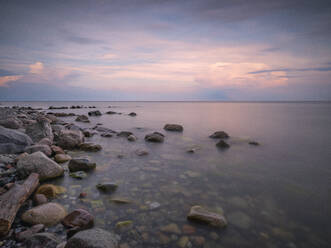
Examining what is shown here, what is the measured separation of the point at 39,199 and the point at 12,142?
4540 millimetres

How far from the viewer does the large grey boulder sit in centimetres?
685

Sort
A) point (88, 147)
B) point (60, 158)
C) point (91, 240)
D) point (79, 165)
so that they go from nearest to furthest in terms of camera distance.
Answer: point (91, 240)
point (79, 165)
point (60, 158)
point (88, 147)

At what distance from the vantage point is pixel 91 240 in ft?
8.30

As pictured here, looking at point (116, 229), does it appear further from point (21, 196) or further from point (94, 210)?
point (21, 196)

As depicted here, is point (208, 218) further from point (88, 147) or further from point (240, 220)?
point (88, 147)

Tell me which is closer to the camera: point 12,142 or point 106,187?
point 106,187

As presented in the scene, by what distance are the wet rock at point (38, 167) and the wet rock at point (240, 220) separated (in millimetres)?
4911

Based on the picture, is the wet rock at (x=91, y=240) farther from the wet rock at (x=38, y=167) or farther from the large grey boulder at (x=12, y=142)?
the large grey boulder at (x=12, y=142)

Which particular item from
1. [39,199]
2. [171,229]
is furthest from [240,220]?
[39,199]

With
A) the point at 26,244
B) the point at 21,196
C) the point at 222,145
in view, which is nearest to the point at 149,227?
the point at 26,244

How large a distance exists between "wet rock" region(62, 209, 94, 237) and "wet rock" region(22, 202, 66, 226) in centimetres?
19

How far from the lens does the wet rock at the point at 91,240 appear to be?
2.48 meters

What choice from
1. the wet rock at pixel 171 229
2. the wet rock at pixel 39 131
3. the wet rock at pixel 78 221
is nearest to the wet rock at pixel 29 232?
the wet rock at pixel 78 221

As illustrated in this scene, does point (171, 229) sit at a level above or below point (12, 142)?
below
